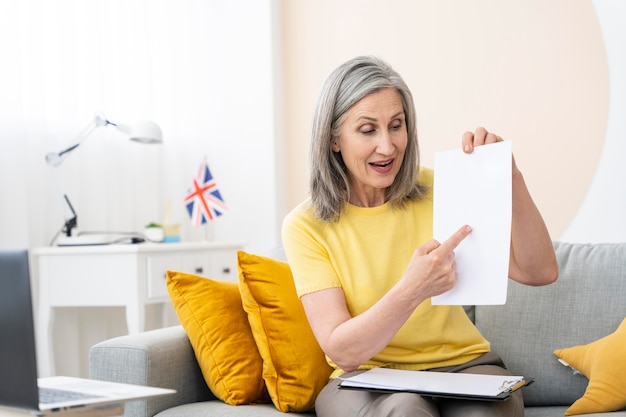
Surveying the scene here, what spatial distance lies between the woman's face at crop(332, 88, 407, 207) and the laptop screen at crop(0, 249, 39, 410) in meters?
0.90

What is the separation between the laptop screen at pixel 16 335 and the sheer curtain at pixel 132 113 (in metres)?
2.13

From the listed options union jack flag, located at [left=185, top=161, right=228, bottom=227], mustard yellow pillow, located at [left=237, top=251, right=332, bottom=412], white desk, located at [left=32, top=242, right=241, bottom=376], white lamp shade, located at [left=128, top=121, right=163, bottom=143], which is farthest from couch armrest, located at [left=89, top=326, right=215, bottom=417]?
union jack flag, located at [left=185, top=161, right=228, bottom=227]

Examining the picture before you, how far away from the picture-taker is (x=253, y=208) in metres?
3.93

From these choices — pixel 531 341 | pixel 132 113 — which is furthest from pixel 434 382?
pixel 132 113

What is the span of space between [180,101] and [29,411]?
2998mm

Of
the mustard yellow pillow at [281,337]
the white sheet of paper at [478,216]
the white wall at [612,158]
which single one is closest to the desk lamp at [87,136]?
the mustard yellow pillow at [281,337]

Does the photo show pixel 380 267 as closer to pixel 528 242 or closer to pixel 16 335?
pixel 528 242

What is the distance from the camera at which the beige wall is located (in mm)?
3100

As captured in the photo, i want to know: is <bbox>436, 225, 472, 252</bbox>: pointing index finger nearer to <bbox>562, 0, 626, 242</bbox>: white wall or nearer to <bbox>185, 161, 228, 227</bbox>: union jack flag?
<bbox>562, 0, 626, 242</bbox>: white wall

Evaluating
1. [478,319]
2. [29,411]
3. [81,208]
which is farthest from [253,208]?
[29,411]

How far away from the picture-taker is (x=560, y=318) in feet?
6.64

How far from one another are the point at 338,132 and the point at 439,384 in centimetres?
62

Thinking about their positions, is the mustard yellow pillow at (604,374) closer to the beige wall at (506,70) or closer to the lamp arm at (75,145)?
the beige wall at (506,70)

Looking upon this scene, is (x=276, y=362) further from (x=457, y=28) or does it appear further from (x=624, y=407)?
(x=457, y=28)
